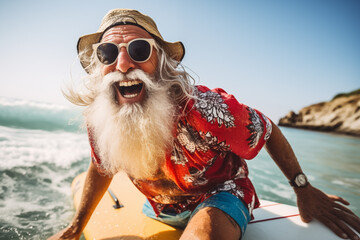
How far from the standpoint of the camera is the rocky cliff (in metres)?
26.5

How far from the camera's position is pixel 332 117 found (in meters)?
30.5

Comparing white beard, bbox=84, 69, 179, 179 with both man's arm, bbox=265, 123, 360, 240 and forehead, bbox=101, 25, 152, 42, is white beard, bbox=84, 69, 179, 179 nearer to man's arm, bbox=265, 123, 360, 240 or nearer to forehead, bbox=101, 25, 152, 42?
forehead, bbox=101, 25, 152, 42

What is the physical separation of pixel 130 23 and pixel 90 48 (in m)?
0.47

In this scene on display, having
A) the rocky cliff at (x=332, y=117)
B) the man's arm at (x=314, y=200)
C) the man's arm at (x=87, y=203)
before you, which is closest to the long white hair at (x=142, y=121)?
the man's arm at (x=87, y=203)

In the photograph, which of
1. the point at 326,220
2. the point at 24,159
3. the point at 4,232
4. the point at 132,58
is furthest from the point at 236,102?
the point at 24,159

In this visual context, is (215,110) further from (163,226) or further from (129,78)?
(163,226)

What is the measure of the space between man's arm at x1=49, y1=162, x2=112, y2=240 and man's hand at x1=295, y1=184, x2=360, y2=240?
147cm

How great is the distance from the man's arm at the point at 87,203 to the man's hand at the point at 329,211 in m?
1.47

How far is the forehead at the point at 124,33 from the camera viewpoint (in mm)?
1340

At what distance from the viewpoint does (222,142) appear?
1.13 metres

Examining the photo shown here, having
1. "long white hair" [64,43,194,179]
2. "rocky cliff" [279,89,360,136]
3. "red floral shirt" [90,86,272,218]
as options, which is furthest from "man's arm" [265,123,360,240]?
"rocky cliff" [279,89,360,136]

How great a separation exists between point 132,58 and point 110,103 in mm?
327

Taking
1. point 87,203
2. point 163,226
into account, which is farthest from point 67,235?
point 163,226

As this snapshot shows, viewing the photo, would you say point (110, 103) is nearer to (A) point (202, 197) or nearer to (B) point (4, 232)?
(A) point (202, 197)
